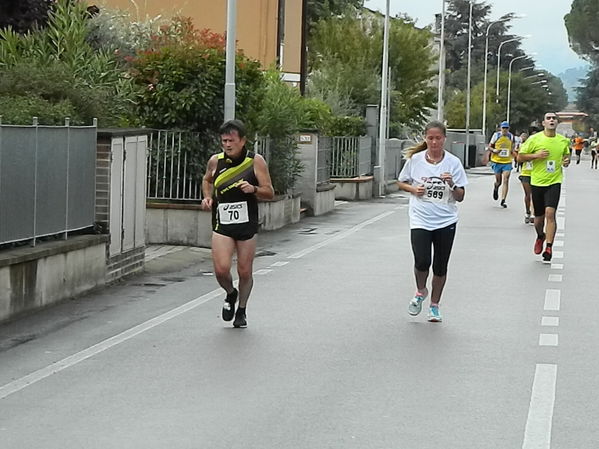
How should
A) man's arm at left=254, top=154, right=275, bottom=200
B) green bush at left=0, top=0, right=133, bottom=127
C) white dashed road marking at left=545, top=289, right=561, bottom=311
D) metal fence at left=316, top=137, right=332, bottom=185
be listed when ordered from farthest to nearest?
metal fence at left=316, top=137, right=332, bottom=185 → green bush at left=0, top=0, right=133, bottom=127 → white dashed road marking at left=545, top=289, right=561, bottom=311 → man's arm at left=254, top=154, right=275, bottom=200

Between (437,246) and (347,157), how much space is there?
21.0m

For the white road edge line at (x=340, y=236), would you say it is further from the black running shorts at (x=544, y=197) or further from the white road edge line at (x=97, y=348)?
the white road edge line at (x=97, y=348)

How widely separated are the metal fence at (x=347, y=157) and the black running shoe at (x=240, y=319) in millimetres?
20754

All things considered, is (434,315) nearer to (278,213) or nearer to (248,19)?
(278,213)

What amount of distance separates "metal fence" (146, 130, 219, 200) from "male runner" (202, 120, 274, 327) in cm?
795

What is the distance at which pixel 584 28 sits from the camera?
10625cm

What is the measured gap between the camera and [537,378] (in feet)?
28.2

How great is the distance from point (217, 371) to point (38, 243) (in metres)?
3.90

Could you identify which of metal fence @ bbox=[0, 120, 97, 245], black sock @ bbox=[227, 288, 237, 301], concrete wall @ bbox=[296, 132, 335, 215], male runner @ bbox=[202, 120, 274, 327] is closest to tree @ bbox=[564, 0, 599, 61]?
concrete wall @ bbox=[296, 132, 335, 215]

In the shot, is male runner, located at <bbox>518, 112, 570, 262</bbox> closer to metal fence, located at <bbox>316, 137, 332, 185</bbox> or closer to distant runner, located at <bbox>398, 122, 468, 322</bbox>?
distant runner, located at <bbox>398, 122, 468, 322</bbox>

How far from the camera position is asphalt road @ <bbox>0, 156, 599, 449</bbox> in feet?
22.8

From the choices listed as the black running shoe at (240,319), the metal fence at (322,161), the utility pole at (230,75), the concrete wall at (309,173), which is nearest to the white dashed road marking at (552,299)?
the black running shoe at (240,319)

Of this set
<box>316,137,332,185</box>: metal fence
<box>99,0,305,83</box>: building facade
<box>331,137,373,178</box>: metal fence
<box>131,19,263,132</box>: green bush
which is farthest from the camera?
<box>99,0,305,83</box>: building facade

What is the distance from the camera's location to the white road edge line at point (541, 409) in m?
6.78
